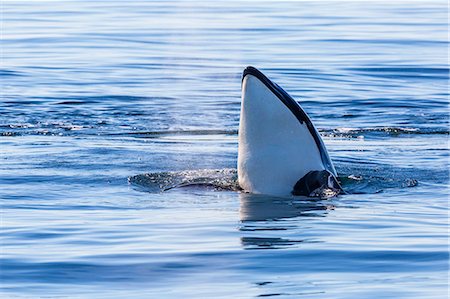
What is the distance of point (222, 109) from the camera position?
70.9 feet

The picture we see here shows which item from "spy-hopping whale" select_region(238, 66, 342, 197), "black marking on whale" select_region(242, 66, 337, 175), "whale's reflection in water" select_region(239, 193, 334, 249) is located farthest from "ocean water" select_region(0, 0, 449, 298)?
"black marking on whale" select_region(242, 66, 337, 175)

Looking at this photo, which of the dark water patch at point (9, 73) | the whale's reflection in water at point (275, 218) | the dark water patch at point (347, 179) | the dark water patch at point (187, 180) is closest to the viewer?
the whale's reflection in water at point (275, 218)

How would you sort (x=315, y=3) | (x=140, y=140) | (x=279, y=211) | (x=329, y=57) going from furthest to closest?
(x=315, y=3) → (x=329, y=57) → (x=140, y=140) → (x=279, y=211)

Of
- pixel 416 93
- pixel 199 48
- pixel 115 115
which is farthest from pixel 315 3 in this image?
pixel 115 115

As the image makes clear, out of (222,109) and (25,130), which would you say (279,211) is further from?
(222,109)

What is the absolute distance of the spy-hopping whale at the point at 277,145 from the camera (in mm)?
11969

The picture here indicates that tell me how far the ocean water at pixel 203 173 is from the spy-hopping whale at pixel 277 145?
21cm

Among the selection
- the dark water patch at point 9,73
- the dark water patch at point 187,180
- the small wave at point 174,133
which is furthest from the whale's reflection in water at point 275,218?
the dark water patch at point 9,73

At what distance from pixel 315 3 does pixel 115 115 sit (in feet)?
134

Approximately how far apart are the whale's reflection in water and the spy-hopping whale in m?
0.16

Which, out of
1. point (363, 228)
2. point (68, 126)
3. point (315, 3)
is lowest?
point (363, 228)

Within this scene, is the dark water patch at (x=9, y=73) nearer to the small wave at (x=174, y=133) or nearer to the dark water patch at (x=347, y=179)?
the small wave at (x=174, y=133)

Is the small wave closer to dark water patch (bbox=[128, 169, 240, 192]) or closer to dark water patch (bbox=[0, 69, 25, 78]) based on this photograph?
dark water patch (bbox=[128, 169, 240, 192])

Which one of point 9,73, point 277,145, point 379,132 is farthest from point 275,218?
point 9,73
